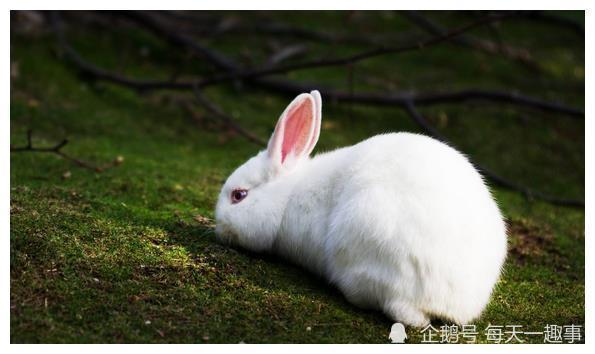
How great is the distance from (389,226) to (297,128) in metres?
1.20

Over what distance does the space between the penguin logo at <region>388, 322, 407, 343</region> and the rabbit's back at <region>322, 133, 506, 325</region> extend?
0.18 ft

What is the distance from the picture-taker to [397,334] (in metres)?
3.88

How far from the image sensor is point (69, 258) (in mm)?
4098

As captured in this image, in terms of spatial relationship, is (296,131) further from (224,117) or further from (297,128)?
(224,117)

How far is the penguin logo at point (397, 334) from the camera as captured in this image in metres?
3.85

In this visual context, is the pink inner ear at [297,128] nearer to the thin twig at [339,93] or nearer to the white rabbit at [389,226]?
the white rabbit at [389,226]

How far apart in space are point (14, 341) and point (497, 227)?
276 cm

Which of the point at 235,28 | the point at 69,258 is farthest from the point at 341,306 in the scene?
the point at 235,28

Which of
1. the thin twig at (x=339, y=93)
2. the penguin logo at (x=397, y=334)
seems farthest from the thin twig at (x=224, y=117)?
the penguin logo at (x=397, y=334)

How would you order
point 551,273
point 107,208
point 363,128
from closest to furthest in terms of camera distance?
point 107,208, point 551,273, point 363,128

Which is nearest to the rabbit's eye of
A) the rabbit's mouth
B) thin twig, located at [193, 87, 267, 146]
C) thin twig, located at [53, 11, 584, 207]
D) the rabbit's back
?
the rabbit's mouth

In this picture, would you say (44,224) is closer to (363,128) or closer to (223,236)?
(223,236)

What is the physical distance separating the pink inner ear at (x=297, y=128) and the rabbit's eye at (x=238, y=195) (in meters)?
0.35

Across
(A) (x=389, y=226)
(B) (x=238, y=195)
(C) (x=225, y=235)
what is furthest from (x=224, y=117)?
(A) (x=389, y=226)
